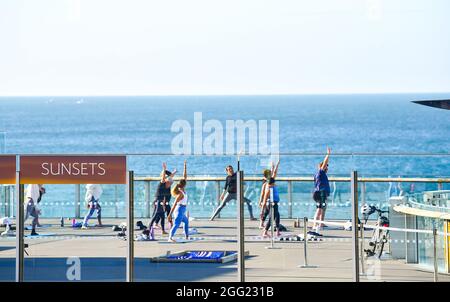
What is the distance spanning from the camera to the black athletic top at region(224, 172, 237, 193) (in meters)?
11.2

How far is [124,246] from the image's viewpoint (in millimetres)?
11625

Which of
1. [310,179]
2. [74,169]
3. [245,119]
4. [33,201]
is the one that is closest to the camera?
[74,169]

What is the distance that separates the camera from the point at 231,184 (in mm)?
11281

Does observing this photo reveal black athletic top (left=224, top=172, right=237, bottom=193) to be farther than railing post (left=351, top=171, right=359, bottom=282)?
Yes

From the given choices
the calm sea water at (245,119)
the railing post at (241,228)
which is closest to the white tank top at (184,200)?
the railing post at (241,228)

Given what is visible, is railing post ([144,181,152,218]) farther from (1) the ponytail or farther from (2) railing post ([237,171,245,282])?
(2) railing post ([237,171,245,282])

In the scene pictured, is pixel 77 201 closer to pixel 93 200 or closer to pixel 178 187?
pixel 93 200

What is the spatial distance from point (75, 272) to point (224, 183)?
1943mm

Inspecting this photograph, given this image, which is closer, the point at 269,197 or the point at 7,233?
the point at 269,197

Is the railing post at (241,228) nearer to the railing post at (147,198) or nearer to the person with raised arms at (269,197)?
the person with raised arms at (269,197)

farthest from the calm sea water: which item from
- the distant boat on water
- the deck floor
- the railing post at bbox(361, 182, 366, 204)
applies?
the railing post at bbox(361, 182, 366, 204)

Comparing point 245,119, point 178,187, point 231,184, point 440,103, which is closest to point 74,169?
point 178,187

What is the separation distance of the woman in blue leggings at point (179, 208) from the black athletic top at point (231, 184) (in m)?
0.44

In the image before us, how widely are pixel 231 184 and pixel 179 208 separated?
0.61 metres
